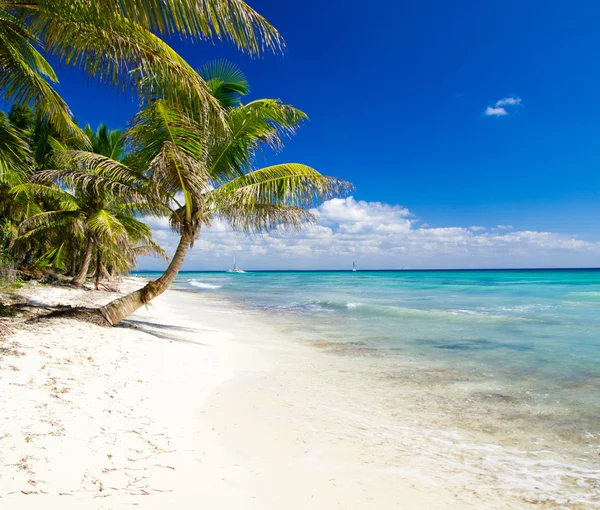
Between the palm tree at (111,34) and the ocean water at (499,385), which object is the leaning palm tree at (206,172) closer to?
the palm tree at (111,34)

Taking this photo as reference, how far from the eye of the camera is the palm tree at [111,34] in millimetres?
4398

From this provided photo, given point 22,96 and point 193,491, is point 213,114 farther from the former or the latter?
point 193,491

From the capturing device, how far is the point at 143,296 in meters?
8.20

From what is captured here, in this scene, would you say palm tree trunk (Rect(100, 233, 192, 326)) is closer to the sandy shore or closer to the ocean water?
the sandy shore

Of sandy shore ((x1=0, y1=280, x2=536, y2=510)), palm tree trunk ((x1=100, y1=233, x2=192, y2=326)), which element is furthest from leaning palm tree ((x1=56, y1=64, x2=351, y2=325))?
A: sandy shore ((x1=0, y1=280, x2=536, y2=510))

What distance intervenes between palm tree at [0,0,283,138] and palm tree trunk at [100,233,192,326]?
3.44m

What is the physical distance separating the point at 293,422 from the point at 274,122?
22.4 ft

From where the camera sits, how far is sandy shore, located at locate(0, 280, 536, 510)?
248cm

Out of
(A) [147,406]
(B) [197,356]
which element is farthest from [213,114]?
A: (A) [147,406]

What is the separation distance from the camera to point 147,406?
3955 mm

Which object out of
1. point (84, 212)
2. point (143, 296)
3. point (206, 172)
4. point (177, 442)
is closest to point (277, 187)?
point (206, 172)

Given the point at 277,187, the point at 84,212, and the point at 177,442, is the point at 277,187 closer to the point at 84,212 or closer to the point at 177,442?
the point at 177,442

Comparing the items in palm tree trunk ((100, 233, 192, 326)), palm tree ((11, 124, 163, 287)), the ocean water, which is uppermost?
palm tree ((11, 124, 163, 287))

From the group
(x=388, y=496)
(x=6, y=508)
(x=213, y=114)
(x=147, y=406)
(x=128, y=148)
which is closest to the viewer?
(x=6, y=508)
